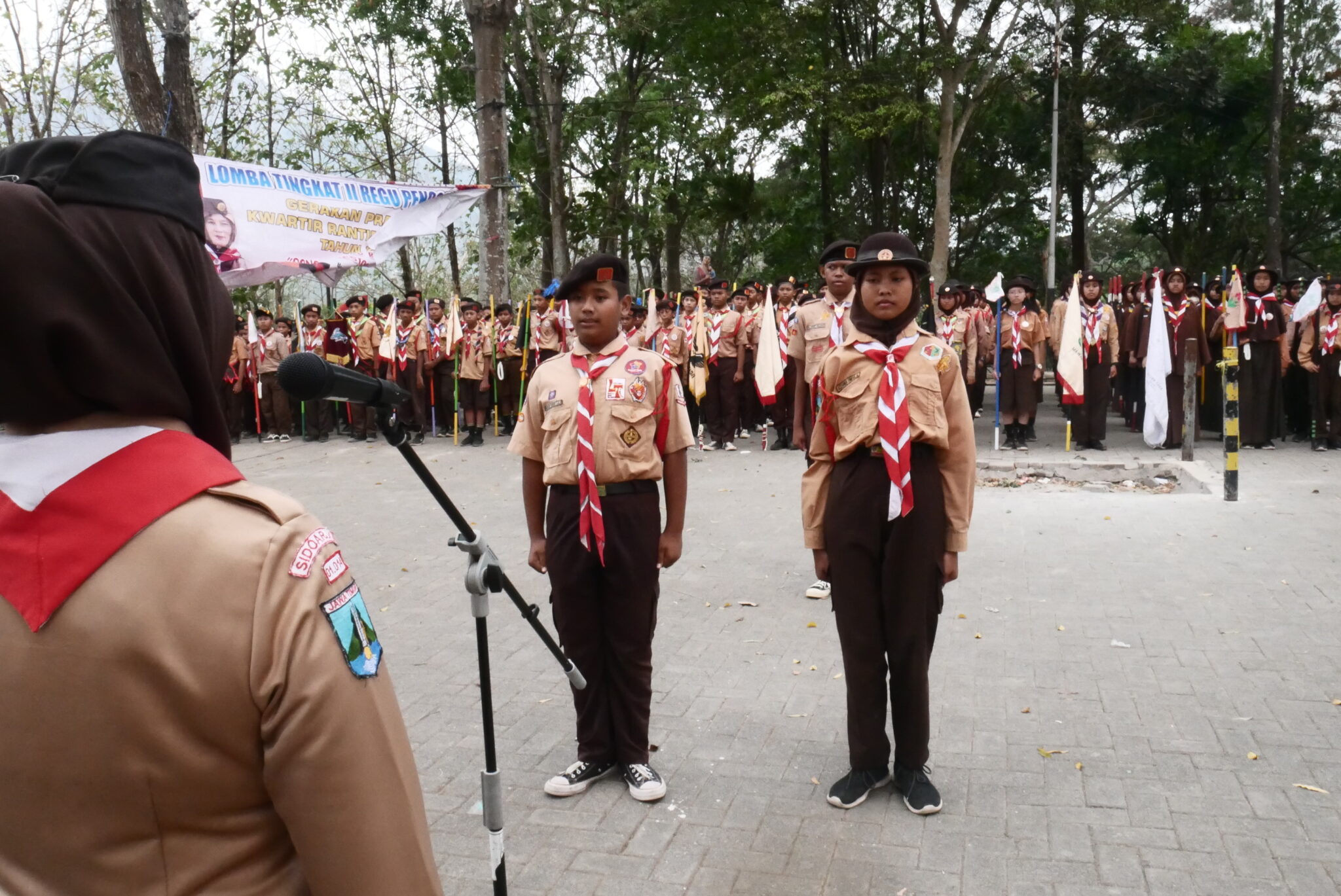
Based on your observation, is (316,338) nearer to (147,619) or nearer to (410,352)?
(410,352)

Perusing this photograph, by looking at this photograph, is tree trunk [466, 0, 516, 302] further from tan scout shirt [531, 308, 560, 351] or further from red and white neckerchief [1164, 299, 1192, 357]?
red and white neckerchief [1164, 299, 1192, 357]

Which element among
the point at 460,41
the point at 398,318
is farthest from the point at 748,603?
the point at 460,41

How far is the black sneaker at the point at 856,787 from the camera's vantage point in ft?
13.3

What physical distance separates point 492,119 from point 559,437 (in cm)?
1366

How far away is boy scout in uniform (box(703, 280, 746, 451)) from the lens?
15.6 meters

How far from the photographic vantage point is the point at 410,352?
17.5 meters

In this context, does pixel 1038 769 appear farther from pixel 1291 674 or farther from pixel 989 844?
pixel 1291 674

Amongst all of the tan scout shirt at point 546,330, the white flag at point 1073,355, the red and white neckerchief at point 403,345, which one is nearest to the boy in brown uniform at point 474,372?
the tan scout shirt at point 546,330

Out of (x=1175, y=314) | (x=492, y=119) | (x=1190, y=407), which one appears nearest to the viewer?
(x=1190, y=407)

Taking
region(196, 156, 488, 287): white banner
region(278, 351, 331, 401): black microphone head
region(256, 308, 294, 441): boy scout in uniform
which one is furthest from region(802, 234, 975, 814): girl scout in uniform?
region(256, 308, 294, 441): boy scout in uniform

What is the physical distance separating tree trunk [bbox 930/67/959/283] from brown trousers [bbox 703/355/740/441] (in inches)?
442

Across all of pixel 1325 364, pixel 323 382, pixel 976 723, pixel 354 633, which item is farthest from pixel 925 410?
pixel 1325 364

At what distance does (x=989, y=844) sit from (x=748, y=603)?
129 inches

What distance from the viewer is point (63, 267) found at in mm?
1187
